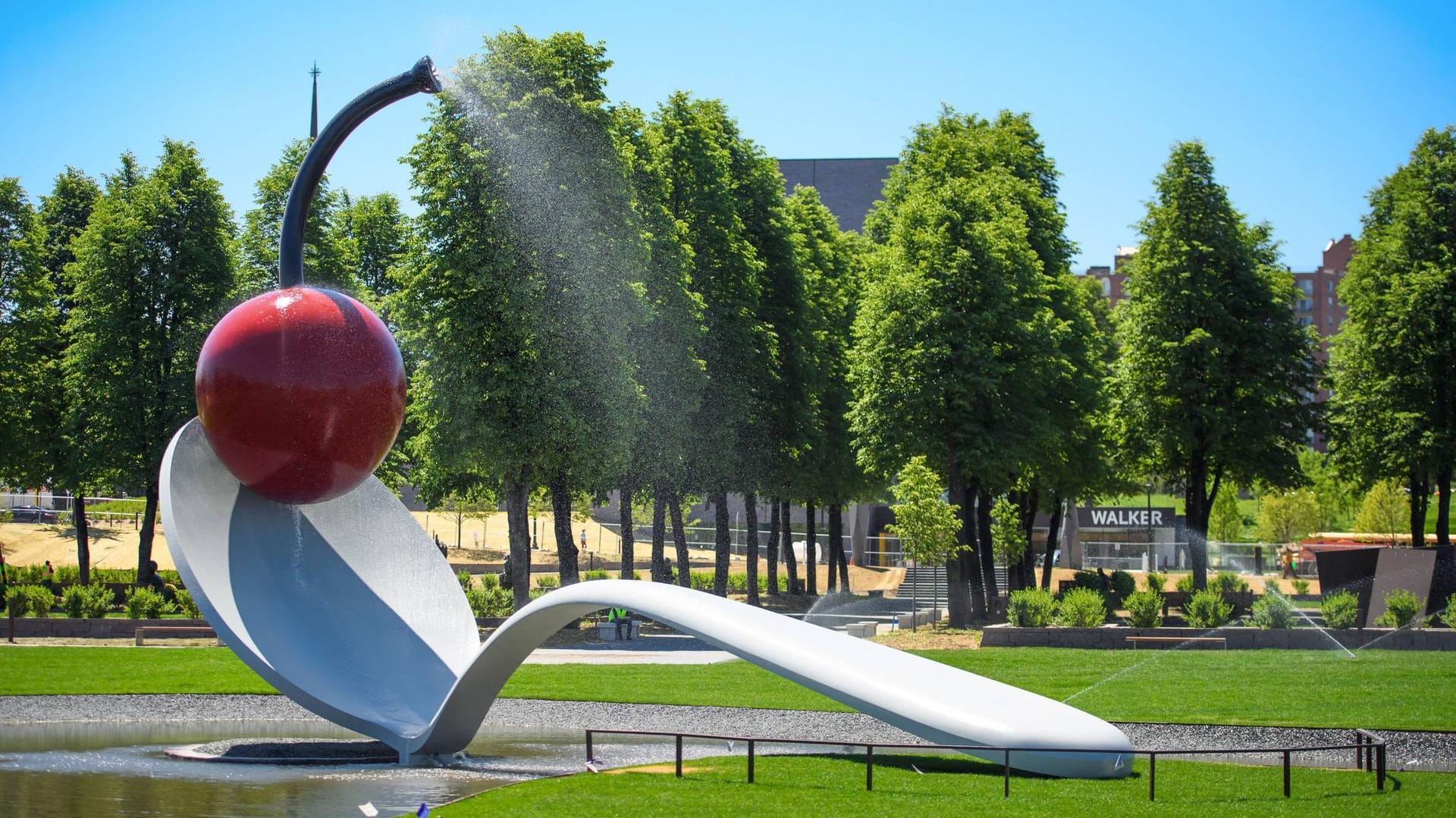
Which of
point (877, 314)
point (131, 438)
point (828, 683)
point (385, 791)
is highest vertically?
point (877, 314)

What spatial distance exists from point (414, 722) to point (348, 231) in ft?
121

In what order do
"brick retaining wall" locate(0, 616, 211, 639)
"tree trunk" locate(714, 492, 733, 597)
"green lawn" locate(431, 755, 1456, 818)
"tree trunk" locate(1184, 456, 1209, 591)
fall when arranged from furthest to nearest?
"tree trunk" locate(714, 492, 733, 597) → "tree trunk" locate(1184, 456, 1209, 591) → "brick retaining wall" locate(0, 616, 211, 639) → "green lawn" locate(431, 755, 1456, 818)

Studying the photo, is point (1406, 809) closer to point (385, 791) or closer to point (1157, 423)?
point (385, 791)

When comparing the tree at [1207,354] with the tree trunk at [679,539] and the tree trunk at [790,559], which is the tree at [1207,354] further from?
the tree trunk at [679,539]

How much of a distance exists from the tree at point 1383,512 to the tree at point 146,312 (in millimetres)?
63491

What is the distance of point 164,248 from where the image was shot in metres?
42.9

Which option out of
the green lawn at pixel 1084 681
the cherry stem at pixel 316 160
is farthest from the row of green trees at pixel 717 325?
the cherry stem at pixel 316 160

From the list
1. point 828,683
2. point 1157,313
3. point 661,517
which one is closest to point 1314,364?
point 1157,313

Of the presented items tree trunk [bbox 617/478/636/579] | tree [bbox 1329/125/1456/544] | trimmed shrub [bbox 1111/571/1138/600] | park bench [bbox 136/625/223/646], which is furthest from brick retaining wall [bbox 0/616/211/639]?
tree [bbox 1329/125/1456/544]

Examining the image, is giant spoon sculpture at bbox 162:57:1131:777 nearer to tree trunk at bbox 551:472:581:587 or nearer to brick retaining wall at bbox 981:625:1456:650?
brick retaining wall at bbox 981:625:1456:650

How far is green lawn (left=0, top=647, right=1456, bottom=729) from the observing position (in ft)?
67.5

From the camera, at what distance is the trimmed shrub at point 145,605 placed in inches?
1420

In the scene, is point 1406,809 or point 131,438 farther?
point 131,438

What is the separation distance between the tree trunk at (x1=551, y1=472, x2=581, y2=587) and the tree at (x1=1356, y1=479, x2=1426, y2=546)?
56.0 meters
